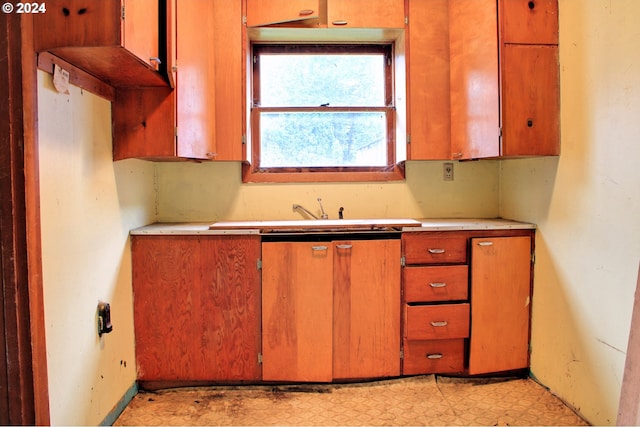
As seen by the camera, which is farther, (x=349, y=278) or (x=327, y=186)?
(x=327, y=186)

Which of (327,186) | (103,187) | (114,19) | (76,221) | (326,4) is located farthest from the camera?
(327,186)

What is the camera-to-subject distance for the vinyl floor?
1.71m

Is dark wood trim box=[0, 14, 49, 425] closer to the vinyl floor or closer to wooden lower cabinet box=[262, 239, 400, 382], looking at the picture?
the vinyl floor

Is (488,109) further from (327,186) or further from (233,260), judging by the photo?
(233,260)

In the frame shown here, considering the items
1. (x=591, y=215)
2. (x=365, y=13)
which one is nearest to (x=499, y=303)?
(x=591, y=215)

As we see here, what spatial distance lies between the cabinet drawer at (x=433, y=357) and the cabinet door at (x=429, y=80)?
3.66 ft

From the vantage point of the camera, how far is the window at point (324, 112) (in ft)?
8.10

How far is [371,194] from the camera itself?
2.46m

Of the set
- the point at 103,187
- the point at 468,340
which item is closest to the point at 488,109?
the point at 468,340

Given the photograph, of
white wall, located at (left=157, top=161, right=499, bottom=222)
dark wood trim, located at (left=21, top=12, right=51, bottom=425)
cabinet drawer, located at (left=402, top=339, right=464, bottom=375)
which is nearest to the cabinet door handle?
cabinet drawer, located at (left=402, top=339, right=464, bottom=375)

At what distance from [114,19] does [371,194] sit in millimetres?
1708

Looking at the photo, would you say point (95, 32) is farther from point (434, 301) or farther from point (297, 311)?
point (434, 301)

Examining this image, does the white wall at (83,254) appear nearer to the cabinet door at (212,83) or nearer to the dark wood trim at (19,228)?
the dark wood trim at (19,228)

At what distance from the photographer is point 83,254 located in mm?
1465
